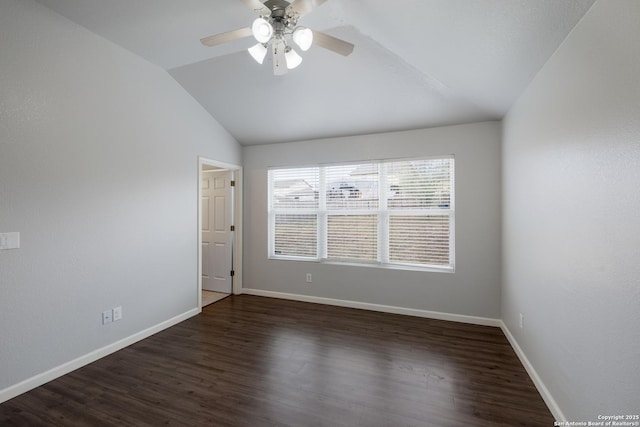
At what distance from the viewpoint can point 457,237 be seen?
3.47 meters

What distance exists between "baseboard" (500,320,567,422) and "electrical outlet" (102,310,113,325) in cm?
367

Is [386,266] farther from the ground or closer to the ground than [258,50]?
closer to the ground

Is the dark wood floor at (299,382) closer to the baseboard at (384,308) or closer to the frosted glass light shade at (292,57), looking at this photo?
the baseboard at (384,308)

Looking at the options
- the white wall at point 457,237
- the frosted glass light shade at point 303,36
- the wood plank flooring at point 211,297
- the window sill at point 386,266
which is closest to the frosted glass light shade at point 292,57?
the frosted glass light shade at point 303,36

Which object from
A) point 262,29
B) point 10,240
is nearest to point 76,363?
point 10,240

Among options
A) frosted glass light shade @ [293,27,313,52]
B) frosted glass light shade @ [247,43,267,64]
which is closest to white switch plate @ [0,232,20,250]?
frosted glass light shade @ [247,43,267,64]

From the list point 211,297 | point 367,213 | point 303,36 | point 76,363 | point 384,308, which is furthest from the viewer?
point 211,297

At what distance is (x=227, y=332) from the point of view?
3.19m

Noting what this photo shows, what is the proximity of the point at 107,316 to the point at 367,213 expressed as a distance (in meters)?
3.14

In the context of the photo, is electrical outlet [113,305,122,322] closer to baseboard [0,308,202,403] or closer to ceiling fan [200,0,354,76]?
baseboard [0,308,202,403]

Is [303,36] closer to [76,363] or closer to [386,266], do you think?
[386,266]

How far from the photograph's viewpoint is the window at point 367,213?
361 centimetres

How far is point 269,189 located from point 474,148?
9.61 ft

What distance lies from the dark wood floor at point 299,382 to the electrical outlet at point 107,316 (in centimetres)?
32
